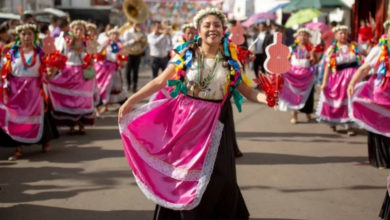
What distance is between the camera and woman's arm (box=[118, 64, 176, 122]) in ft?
12.7

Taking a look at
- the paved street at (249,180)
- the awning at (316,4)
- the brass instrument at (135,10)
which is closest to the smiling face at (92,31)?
the paved street at (249,180)

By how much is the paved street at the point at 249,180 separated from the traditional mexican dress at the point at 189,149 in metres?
0.91

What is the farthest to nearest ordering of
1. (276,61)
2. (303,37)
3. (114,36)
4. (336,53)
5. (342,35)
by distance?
(114,36) < (303,37) < (336,53) < (342,35) < (276,61)

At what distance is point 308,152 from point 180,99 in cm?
395

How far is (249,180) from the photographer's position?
584 centimetres

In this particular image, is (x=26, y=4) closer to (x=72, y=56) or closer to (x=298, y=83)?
(x=72, y=56)

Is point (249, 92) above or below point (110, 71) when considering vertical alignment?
above

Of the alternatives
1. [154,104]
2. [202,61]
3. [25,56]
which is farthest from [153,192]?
[25,56]

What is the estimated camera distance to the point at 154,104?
402cm

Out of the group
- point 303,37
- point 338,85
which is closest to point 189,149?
point 338,85

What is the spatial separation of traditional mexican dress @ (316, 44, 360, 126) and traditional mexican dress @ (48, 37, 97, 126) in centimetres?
418

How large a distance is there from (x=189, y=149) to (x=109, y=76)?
286 inches

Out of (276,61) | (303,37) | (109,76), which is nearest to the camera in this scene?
(276,61)

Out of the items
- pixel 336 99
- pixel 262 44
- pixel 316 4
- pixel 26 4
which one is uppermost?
pixel 26 4
